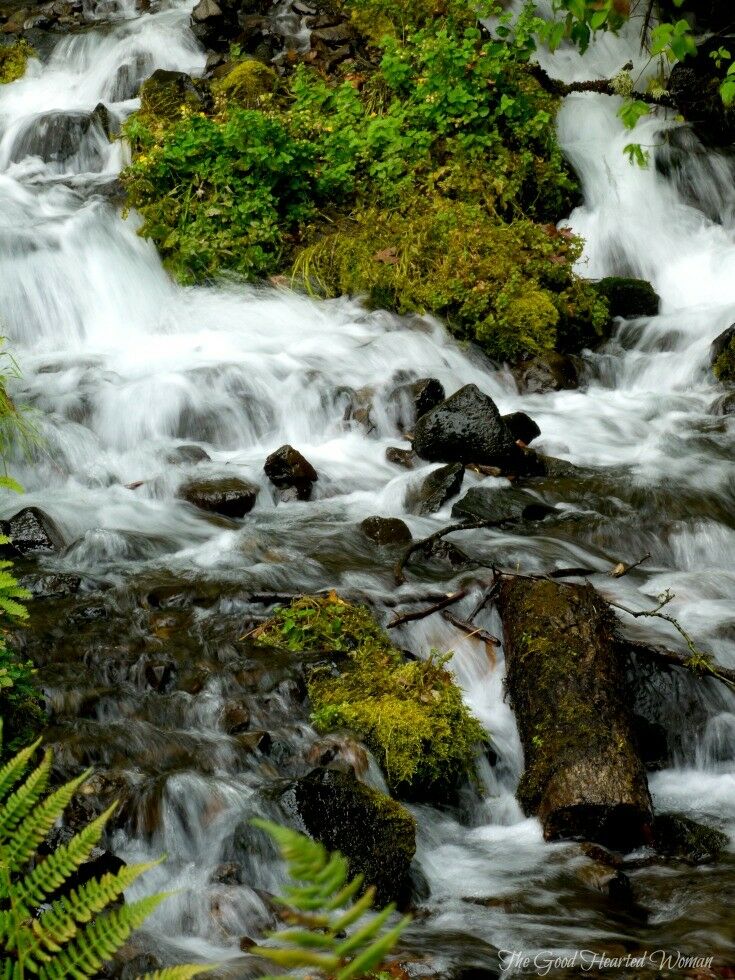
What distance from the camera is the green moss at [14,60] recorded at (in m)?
→ 14.8

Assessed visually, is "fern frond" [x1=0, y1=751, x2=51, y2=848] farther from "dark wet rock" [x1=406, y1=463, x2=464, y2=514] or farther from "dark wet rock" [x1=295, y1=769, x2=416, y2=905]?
"dark wet rock" [x1=406, y1=463, x2=464, y2=514]

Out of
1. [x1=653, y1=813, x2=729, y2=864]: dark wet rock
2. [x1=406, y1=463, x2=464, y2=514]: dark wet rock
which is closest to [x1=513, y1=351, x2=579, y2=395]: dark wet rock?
[x1=406, y1=463, x2=464, y2=514]: dark wet rock

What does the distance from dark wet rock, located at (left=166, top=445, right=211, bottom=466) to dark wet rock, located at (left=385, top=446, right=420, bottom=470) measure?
4.96 feet

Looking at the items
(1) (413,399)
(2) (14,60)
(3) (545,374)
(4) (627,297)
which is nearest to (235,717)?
(1) (413,399)

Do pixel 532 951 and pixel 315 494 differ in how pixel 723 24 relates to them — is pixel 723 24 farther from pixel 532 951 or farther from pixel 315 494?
pixel 532 951

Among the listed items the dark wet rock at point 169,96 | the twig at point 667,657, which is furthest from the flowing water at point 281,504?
the dark wet rock at point 169,96

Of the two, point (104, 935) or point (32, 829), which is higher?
point (32, 829)

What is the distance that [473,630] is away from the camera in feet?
17.3

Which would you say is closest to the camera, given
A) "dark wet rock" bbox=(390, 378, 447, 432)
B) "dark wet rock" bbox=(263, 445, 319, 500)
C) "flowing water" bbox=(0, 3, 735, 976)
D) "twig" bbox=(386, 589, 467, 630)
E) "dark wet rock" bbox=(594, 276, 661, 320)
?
"flowing water" bbox=(0, 3, 735, 976)

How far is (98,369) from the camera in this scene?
9375 mm

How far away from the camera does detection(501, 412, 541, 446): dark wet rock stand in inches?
338

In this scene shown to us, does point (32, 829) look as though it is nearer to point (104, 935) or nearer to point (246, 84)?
point (104, 935)

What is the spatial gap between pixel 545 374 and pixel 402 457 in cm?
248

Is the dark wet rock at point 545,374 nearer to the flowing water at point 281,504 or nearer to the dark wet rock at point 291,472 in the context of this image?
the flowing water at point 281,504
